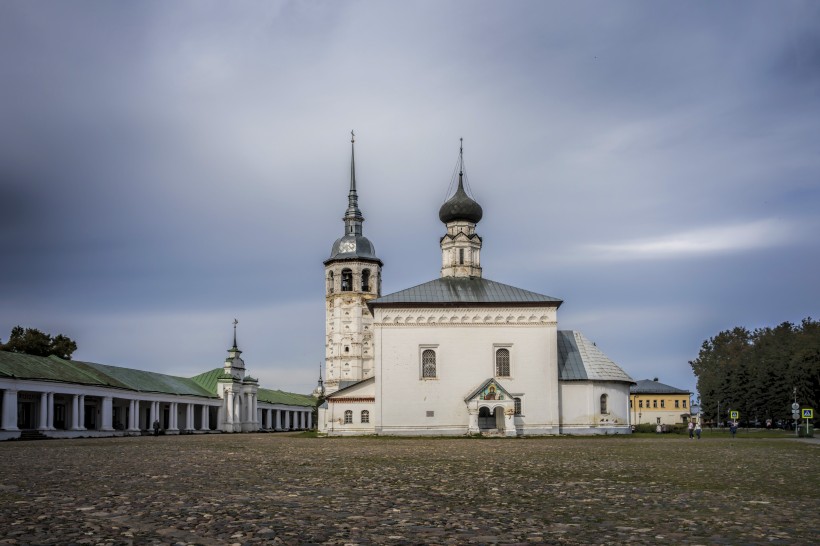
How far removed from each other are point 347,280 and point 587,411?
42142mm

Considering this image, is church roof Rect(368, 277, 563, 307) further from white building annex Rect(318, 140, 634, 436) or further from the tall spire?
the tall spire

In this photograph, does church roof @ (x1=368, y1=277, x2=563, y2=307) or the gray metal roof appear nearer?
church roof @ (x1=368, y1=277, x2=563, y2=307)

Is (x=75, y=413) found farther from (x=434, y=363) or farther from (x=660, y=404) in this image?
(x=660, y=404)

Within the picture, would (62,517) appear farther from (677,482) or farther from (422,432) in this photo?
(422,432)

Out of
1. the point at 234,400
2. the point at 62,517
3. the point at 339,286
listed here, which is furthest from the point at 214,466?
the point at 234,400

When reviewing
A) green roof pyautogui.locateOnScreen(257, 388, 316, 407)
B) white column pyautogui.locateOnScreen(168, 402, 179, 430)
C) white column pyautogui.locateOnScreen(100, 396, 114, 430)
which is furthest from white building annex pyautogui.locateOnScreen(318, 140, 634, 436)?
green roof pyautogui.locateOnScreen(257, 388, 316, 407)

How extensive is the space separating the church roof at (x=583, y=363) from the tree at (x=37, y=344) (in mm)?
44014

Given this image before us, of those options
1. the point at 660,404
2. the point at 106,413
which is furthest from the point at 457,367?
the point at 660,404

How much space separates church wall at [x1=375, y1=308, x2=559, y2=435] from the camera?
52000mm

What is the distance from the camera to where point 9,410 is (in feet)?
163

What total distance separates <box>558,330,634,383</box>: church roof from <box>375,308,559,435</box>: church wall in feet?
7.43

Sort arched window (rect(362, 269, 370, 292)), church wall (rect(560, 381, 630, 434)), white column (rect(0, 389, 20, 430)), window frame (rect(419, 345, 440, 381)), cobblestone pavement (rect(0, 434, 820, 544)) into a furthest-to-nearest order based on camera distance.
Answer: arched window (rect(362, 269, 370, 292)) < church wall (rect(560, 381, 630, 434)) < window frame (rect(419, 345, 440, 381)) < white column (rect(0, 389, 20, 430)) < cobblestone pavement (rect(0, 434, 820, 544))

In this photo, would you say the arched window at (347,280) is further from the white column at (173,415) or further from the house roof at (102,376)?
the white column at (173,415)

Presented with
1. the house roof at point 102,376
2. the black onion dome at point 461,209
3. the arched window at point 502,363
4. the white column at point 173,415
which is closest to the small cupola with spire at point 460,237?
the black onion dome at point 461,209
